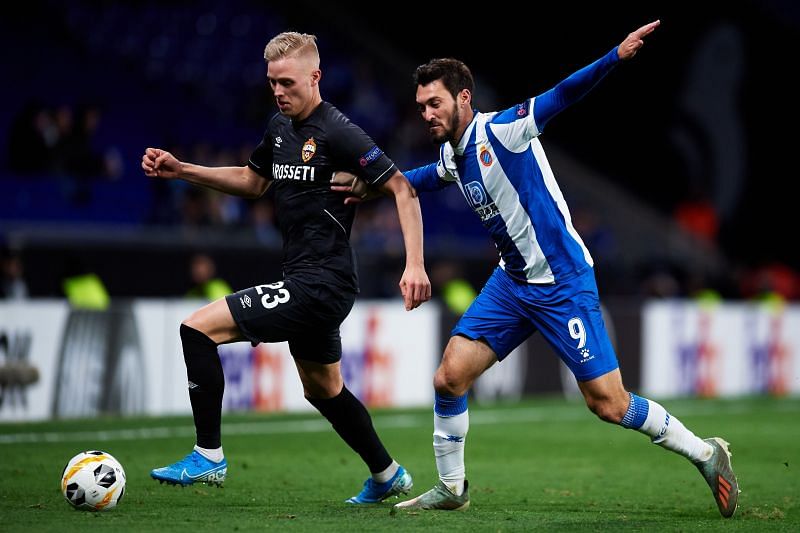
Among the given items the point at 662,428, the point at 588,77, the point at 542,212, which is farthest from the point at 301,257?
the point at 662,428

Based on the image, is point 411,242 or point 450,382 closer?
point 411,242

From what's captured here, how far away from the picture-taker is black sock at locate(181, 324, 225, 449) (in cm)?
633

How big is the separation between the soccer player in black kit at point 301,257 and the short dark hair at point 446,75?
0.43m

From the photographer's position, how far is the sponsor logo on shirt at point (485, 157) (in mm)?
6613

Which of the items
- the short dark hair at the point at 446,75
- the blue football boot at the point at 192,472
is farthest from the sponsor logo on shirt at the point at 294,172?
the blue football boot at the point at 192,472

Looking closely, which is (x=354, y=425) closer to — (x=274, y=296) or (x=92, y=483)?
(x=274, y=296)

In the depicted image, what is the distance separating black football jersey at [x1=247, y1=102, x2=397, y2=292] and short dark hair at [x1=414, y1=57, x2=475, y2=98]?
0.43 m

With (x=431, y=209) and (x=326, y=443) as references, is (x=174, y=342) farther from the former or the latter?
(x=431, y=209)

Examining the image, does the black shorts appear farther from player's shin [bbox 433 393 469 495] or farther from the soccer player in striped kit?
player's shin [bbox 433 393 469 495]

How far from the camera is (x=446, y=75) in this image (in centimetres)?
656

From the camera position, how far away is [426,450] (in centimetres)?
1070

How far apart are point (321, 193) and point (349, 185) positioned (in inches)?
5.9

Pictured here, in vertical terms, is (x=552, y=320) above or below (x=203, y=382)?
above

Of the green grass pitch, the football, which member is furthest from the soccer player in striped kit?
the football
